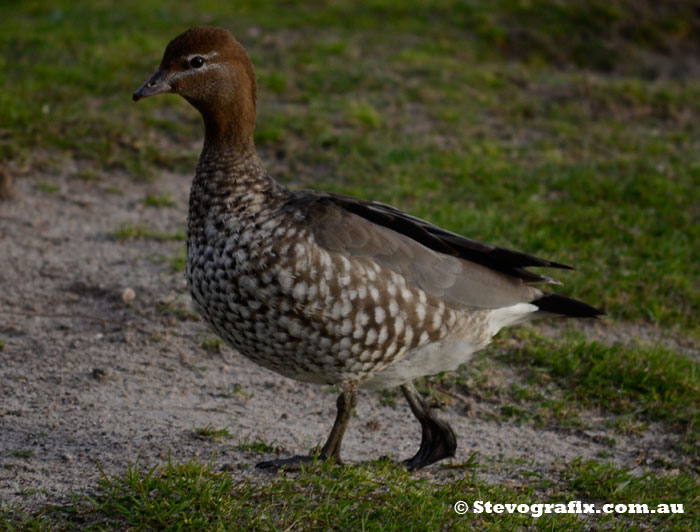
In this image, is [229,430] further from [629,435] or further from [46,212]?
[46,212]

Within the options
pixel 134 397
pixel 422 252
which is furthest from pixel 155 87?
pixel 134 397

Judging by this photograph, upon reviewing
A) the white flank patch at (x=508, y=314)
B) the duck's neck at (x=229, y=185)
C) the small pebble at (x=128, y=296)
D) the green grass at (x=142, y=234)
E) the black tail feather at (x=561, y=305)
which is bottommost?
the small pebble at (x=128, y=296)

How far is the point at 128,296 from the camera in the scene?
5750mm

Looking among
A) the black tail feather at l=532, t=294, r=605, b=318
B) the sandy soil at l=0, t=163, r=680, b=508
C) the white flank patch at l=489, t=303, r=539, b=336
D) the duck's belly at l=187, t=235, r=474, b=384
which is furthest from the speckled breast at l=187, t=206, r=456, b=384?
the black tail feather at l=532, t=294, r=605, b=318

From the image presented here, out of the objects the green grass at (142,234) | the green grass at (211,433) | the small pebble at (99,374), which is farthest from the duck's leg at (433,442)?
the green grass at (142,234)

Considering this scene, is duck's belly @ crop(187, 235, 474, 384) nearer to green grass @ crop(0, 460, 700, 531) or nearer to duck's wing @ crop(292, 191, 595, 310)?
duck's wing @ crop(292, 191, 595, 310)

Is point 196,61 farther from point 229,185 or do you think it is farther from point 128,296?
point 128,296

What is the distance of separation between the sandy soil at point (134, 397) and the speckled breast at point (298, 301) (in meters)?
0.58

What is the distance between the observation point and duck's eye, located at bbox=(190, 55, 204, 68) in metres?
4.21

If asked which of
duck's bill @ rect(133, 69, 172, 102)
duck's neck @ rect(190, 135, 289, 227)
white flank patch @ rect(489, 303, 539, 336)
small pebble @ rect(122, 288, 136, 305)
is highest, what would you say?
→ duck's bill @ rect(133, 69, 172, 102)

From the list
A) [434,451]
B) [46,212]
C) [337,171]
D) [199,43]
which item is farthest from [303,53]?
[434,451]

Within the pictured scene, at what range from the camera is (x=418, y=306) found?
161 inches

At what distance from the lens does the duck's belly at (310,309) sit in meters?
3.86

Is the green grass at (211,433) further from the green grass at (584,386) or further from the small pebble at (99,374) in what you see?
the green grass at (584,386)
